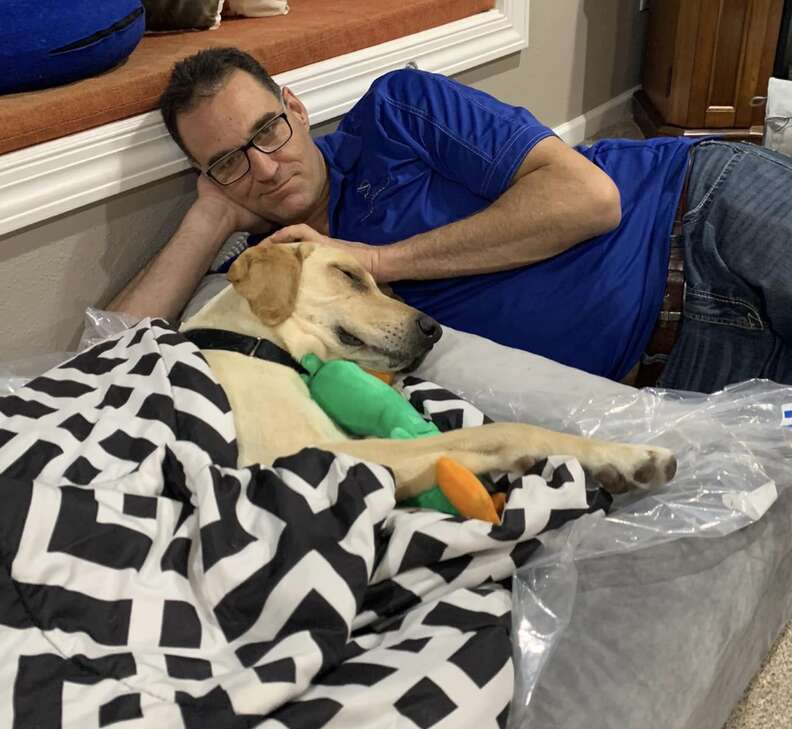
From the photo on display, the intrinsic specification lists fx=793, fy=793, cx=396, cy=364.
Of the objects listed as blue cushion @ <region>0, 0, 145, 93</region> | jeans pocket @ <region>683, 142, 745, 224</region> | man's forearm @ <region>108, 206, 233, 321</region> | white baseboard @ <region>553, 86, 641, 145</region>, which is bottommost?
white baseboard @ <region>553, 86, 641, 145</region>

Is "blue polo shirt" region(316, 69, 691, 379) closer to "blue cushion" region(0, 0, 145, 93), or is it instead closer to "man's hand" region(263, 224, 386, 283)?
"man's hand" region(263, 224, 386, 283)

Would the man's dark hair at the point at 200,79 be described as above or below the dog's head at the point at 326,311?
above

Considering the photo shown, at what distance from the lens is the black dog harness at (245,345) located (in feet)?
4.04

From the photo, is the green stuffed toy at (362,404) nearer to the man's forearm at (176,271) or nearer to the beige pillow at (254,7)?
the man's forearm at (176,271)

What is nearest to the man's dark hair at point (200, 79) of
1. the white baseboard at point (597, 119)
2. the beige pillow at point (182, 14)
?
the beige pillow at point (182, 14)

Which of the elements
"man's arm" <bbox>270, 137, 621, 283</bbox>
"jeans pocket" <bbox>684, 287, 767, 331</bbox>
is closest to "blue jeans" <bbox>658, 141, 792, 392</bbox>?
"jeans pocket" <bbox>684, 287, 767, 331</bbox>

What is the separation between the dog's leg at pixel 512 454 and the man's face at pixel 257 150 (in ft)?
2.16

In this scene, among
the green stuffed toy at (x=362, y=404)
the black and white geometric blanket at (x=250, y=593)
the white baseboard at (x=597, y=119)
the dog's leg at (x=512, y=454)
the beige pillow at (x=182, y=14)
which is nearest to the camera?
the black and white geometric blanket at (x=250, y=593)

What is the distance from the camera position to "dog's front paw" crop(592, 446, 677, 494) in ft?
3.28

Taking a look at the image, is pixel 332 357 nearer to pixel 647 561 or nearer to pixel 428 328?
pixel 428 328

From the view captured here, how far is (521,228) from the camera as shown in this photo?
1361mm

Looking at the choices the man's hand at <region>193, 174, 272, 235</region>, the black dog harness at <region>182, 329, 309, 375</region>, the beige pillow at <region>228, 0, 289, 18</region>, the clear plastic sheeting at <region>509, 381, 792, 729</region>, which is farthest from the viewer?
the beige pillow at <region>228, 0, 289, 18</region>

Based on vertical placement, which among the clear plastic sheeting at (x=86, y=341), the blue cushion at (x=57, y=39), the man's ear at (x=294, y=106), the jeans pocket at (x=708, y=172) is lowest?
the clear plastic sheeting at (x=86, y=341)

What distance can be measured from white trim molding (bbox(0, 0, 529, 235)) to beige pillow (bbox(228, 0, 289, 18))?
306mm
